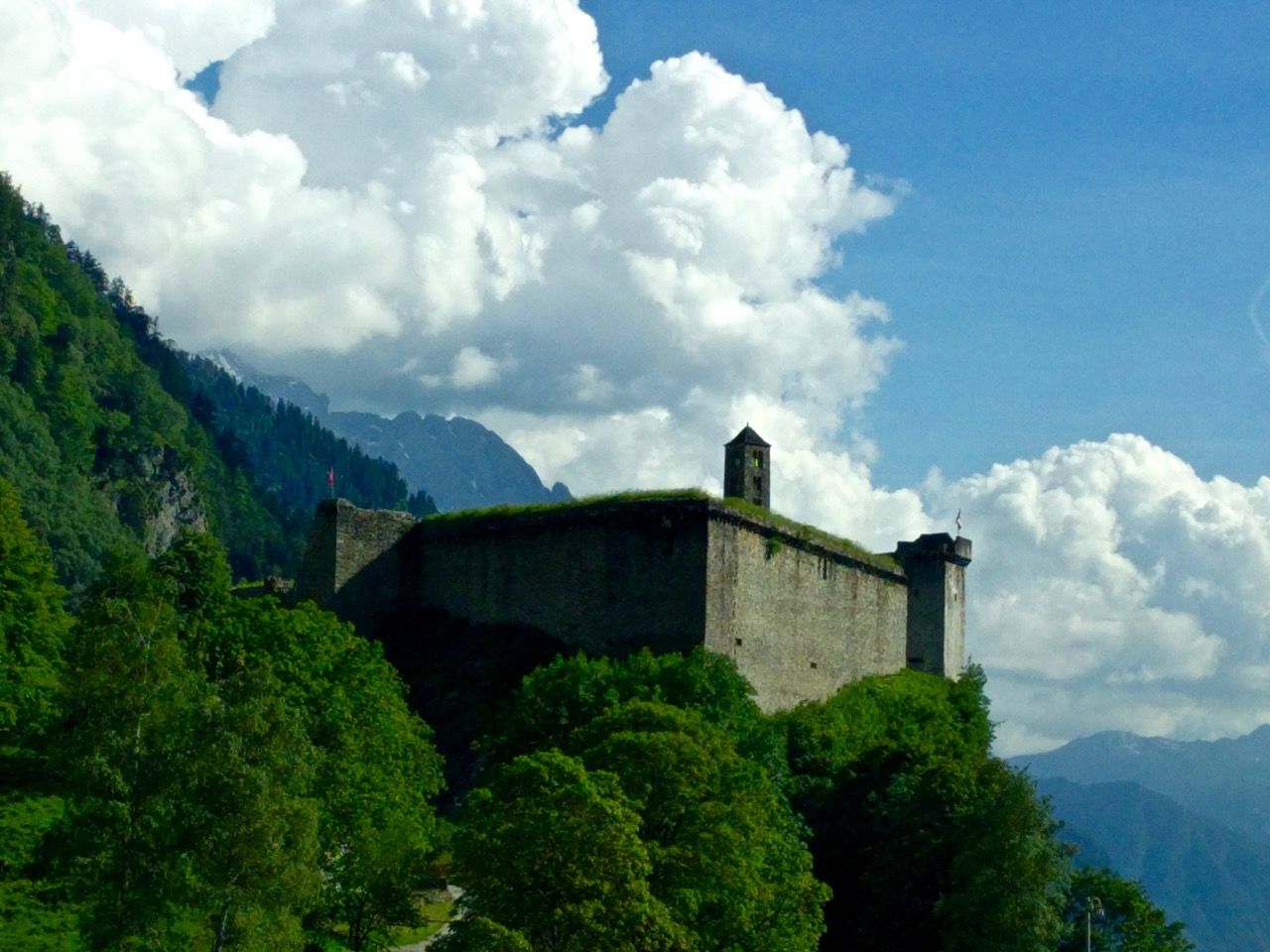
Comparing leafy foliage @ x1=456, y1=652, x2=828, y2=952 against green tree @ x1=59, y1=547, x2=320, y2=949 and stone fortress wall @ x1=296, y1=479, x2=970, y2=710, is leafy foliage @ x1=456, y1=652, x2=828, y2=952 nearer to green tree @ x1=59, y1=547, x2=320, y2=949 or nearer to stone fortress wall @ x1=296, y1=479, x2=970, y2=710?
green tree @ x1=59, y1=547, x2=320, y2=949

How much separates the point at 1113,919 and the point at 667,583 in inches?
924

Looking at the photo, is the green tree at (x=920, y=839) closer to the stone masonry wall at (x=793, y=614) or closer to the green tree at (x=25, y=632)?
the stone masonry wall at (x=793, y=614)

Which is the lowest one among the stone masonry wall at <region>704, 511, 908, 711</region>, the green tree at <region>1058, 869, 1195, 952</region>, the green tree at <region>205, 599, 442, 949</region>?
the green tree at <region>1058, 869, 1195, 952</region>

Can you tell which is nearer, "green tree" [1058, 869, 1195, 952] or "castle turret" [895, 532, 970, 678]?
"green tree" [1058, 869, 1195, 952]

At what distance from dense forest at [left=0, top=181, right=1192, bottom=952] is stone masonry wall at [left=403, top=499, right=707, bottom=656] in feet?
7.79

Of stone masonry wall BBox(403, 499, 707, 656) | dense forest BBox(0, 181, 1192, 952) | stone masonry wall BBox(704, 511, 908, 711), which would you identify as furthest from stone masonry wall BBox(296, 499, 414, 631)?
stone masonry wall BBox(704, 511, 908, 711)

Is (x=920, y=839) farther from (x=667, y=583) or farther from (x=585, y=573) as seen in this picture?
(x=585, y=573)

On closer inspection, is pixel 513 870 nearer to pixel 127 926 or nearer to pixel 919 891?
pixel 127 926

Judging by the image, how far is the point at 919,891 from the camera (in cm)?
7212

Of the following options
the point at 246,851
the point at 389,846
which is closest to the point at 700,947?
the point at 389,846

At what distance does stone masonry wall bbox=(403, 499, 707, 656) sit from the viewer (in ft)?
293

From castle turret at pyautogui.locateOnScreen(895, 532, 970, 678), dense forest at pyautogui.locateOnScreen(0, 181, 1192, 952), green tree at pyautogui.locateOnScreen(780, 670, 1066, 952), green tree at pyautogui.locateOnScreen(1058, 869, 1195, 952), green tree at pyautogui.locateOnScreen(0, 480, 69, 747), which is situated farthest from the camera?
castle turret at pyautogui.locateOnScreen(895, 532, 970, 678)

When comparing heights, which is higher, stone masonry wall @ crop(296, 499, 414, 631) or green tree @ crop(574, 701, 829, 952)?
stone masonry wall @ crop(296, 499, 414, 631)

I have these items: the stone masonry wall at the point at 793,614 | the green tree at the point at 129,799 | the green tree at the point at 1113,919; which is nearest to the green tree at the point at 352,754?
the green tree at the point at 129,799
